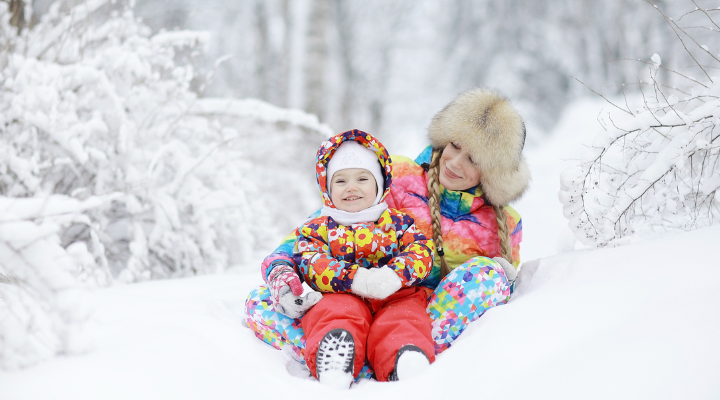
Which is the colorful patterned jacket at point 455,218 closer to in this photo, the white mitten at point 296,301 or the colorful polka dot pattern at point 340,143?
the colorful polka dot pattern at point 340,143

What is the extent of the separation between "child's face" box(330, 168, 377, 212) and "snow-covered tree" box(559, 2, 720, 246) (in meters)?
0.82

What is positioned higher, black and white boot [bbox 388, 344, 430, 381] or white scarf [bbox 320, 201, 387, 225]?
white scarf [bbox 320, 201, 387, 225]

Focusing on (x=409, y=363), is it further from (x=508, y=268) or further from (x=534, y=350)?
(x=508, y=268)

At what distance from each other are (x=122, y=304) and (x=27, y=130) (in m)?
1.76

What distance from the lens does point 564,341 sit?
1.32m

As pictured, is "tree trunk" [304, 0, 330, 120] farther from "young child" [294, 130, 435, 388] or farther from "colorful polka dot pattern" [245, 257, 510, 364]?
"colorful polka dot pattern" [245, 257, 510, 364]

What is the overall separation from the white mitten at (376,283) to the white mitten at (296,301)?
0.15 m

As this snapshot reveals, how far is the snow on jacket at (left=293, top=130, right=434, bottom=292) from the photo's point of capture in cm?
191

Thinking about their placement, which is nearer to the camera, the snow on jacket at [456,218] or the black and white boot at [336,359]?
the black and white boot at [336,359]

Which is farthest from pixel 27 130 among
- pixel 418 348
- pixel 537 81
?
pixel 537 81

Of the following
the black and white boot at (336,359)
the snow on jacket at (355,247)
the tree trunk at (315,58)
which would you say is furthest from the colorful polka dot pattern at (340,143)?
the tree trunk at (315,58)

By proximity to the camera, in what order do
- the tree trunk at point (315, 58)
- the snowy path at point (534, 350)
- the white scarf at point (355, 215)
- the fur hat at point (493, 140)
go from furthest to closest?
the tree trunk at point (315, 58) → the fur hat at point (493, 140) → the white scarf at point (355, 215) → the snowy path at point (534, 350)

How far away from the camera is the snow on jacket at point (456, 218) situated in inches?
89.8

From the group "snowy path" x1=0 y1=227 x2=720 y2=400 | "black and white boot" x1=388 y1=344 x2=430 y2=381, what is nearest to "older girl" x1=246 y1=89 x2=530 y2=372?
"snowy path" x1=0 y1=227 x2=720 y2=400
